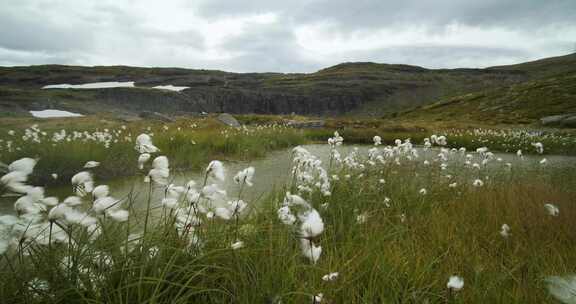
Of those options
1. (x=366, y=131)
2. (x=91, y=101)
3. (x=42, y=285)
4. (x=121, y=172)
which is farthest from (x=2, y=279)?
(x=91, y=101)

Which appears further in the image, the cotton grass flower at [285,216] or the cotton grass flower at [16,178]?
the cotton grass flower at [285,216]

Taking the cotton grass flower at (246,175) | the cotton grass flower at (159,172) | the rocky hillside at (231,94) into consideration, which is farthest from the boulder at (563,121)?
the cotton grass flower at (159,172)

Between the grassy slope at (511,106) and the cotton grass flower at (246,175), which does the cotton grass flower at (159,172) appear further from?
the grassy slope at (511,106)

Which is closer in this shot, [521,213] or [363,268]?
[363,268]

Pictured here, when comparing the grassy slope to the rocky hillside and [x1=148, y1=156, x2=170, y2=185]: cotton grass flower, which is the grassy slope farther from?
[x1=148, y1=156, x2=170, y2=185]: cotton grass flower

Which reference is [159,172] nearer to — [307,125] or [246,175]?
[246,175]

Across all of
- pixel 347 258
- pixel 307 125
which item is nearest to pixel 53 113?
pixel 307 125

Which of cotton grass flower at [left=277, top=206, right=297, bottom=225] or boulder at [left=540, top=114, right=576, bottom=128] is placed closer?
cotton grass flower at [left=277, top=206, right=297, bottom=225]

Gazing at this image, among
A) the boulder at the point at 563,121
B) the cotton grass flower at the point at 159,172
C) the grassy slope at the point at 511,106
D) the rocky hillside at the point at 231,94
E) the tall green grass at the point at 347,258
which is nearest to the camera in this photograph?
the tall green grass at the point at 347,258

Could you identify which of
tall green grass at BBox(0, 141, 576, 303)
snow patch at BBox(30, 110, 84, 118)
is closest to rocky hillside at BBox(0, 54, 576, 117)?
snow patch at BBox(30, 110, 84, 118)

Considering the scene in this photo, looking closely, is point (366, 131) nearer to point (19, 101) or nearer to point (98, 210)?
point (98, 210)

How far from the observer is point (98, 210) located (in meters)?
1.44

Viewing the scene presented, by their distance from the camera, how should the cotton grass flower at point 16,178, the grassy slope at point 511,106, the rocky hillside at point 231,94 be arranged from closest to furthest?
the cotton grass flower at point 16,178, the rocky hillside at point 231,94, the grassy slope at point 511,106

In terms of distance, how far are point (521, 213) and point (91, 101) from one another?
29.3 meters
